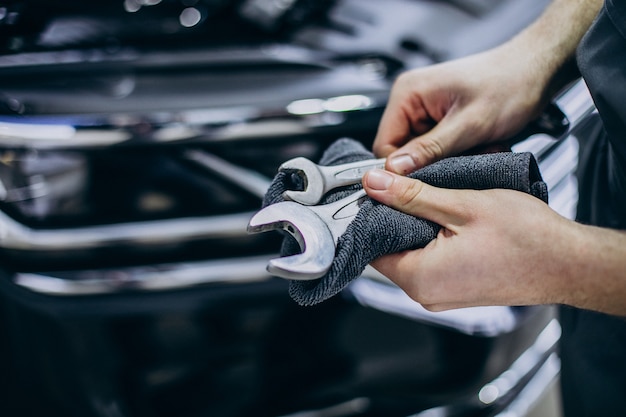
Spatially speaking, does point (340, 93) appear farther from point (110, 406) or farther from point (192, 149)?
point (110, 406)

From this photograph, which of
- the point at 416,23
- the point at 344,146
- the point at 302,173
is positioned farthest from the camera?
the point at 416,23

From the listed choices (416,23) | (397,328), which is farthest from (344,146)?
(416,23)

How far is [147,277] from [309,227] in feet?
1.20

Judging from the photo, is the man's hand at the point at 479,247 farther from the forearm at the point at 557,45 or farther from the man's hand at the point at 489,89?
the forearm at the point at 557,45

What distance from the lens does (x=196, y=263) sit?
2.86ft

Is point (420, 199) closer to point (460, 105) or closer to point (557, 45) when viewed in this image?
point (460, 105)

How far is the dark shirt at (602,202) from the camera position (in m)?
0.64

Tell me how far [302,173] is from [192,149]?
246 mm

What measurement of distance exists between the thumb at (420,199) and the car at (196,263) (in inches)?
10.2

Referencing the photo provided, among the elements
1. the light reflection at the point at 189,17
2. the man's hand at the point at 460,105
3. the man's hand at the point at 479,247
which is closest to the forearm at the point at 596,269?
the man's hand at the point at 479,247

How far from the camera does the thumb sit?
64 cm

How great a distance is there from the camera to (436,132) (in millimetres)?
806

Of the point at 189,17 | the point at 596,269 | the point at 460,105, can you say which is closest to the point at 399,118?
the point at 460,105

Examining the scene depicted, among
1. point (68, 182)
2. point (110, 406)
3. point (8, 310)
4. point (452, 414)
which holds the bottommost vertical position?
point (452, 414)
